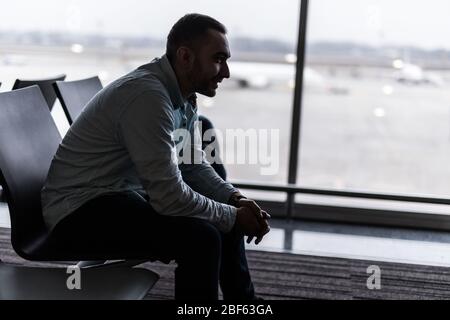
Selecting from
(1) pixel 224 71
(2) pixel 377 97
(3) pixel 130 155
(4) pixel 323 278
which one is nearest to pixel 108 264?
(3) pixel 130 155

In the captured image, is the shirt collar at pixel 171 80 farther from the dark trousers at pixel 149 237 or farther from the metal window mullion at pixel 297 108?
the metal window mullion at pixel 297 108

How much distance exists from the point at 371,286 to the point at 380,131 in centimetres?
121

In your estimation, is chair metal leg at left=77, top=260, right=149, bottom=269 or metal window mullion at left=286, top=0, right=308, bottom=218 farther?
metal window mullion at left=286, top=0, right=308, bottom=218

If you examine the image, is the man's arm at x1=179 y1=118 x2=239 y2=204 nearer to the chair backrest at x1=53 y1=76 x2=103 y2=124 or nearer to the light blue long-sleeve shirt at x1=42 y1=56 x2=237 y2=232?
the light blue long-sleeve shirt at x1=42 y1=56 x2=237 y2=232

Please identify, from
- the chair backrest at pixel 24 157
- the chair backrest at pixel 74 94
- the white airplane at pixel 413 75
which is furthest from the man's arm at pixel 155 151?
the white airplane at pixel 413 75

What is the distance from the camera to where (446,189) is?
11.3 ft

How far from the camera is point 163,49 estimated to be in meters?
3.51

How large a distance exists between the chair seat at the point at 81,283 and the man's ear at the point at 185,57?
24.4 inches

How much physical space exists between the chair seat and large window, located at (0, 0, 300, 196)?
2.11 metres

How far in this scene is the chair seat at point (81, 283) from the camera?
4.62 feet

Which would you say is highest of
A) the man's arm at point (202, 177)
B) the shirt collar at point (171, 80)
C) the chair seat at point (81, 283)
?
the shirt collar at point (171, 80)

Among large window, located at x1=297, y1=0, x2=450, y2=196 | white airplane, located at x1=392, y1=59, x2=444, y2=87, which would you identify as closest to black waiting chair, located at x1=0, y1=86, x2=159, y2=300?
large window, located at x1=297, y1=0, x2=450, y2=196

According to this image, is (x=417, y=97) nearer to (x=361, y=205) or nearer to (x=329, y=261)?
(x=361, y=205)

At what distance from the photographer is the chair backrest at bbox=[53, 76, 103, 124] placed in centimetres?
201
